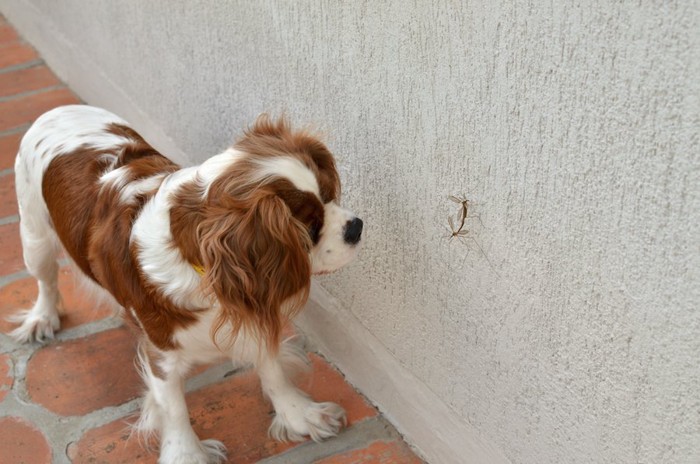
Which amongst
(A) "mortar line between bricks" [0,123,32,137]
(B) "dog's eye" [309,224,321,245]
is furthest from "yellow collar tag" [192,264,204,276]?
(A) "mortar line between bricks" [0,123,32,137]

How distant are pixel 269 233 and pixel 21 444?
1.18 meters

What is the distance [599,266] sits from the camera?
1.49m

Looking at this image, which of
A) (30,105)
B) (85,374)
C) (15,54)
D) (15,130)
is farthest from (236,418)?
(15,54)

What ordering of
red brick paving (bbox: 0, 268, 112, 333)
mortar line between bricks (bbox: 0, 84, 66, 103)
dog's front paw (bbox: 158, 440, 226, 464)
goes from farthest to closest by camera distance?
mortar line between bricks (bbox: 0, 84, 66, 103), red brick paving (bbox: 0, 268, 112, 333), dog's front paw (bbox: 158, 440, 226, 464)

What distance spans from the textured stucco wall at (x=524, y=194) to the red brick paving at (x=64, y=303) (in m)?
0.96

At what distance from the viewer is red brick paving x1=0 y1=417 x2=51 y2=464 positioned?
2.39 metres

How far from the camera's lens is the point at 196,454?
7.63 feet

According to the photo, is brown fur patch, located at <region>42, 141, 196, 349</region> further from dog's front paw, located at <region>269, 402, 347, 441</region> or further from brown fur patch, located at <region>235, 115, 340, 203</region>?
dog's front paw, located at <region>269, 402, 347, 441</region>

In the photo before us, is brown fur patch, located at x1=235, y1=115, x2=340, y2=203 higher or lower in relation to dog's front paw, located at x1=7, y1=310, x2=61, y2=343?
higher

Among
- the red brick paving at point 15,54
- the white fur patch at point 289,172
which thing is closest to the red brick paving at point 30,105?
the red brick paving at point 15,54

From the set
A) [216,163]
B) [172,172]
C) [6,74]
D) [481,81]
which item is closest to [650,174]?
[481,81]

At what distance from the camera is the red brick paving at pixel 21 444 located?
2.39 metres

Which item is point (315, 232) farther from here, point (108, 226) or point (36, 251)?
point (36, 251)

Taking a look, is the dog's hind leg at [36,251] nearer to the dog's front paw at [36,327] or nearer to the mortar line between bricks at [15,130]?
the dog's front paw at [36,327]
